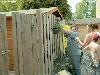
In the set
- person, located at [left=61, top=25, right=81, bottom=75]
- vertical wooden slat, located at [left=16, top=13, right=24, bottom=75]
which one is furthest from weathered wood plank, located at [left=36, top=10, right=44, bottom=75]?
person, located at [left=61, top=25, right=81, bottom=75]

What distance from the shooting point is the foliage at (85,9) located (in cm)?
5547

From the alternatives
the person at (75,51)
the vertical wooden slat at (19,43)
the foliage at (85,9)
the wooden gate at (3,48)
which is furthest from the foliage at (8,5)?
the foliage at (85,9)

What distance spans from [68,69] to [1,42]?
294cm

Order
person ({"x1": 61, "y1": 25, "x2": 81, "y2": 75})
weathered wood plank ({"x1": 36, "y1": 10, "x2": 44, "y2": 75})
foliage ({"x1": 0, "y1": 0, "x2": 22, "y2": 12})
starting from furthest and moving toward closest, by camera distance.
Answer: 1. foliage ({"x1": 0, "y1": 0, "x2": 22, "y2": 12})
2. person ({"x1": 61, "y1": 25, "x2": 81, "y2": 75})
3. weathered wood plank ({"x1": 36, "y1": 10, "x2": 44, "y2": 75})

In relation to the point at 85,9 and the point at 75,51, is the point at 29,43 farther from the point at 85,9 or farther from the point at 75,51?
the point at 85,9

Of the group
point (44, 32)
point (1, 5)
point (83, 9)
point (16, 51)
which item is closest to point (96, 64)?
point (44, 32)

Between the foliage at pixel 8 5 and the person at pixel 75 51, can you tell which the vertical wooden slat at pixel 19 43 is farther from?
the foliage at pixel 8 5

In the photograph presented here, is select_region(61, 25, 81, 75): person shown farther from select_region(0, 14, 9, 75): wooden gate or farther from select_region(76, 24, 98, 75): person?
select_region(0, 14, 9, 75): wooden gate

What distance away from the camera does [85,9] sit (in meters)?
55.8

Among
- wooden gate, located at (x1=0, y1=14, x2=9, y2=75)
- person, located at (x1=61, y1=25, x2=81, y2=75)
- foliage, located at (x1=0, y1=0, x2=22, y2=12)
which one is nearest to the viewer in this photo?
wooden gate, located at (x1=0, y1=14, x2=9, y2=75)

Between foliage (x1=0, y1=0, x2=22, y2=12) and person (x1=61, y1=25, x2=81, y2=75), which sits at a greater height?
foliage (x1=0, y1=0, x2=22, y2=12)

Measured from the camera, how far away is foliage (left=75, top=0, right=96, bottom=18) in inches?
2184

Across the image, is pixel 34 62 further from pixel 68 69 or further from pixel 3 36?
pixel 68 69

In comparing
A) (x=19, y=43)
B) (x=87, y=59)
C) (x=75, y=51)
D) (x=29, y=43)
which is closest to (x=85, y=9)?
(x=75, y=51)
